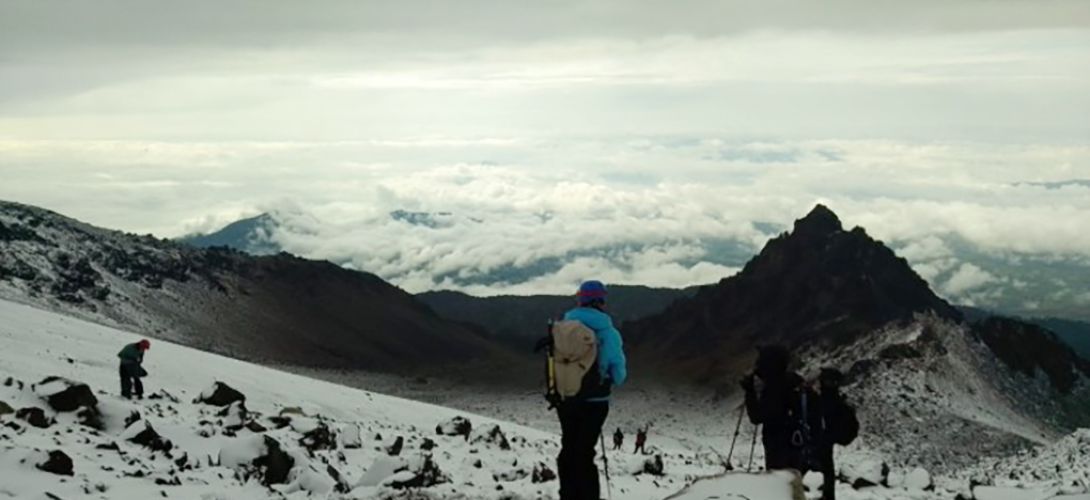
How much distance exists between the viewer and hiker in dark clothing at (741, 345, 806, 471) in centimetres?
1384

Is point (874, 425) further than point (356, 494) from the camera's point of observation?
Yes

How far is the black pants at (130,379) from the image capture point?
2605cm

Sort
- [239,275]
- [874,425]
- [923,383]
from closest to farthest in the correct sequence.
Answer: [874,425] < [923,383] < [239,275]

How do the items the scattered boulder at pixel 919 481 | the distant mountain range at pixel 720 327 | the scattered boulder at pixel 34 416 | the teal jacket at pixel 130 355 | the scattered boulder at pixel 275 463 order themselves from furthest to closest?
the distant mountain range at pixel 720 327 < the teal jacket at pixel 130 355 < the scattered boulder at pixel 919 481 < the scattered boulder at pixel 34 416 < the scattered boulder at pixel 275 463

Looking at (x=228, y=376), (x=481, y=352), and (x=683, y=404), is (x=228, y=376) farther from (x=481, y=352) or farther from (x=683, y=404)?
(x=481, y=352)

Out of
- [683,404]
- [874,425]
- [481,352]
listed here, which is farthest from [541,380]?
[874,425]

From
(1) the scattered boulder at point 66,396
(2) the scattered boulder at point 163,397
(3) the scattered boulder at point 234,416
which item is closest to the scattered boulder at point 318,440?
(3) the scattered boulder at point 234,416

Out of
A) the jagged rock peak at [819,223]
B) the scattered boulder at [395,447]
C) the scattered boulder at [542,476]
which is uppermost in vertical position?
the jagged rock peak at [819,223]

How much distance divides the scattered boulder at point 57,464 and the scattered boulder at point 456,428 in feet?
42.3

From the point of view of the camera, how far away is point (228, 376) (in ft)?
121

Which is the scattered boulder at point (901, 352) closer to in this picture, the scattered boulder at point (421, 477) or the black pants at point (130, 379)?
the black pants at point (130, 379)

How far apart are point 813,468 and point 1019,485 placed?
10346 mm

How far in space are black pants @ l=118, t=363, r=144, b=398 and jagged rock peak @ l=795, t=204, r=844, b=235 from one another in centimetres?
11942

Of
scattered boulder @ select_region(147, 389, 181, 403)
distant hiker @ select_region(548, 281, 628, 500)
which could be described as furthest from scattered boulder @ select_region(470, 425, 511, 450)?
distant hiker @ select_region(548, 281, 628, 500)
